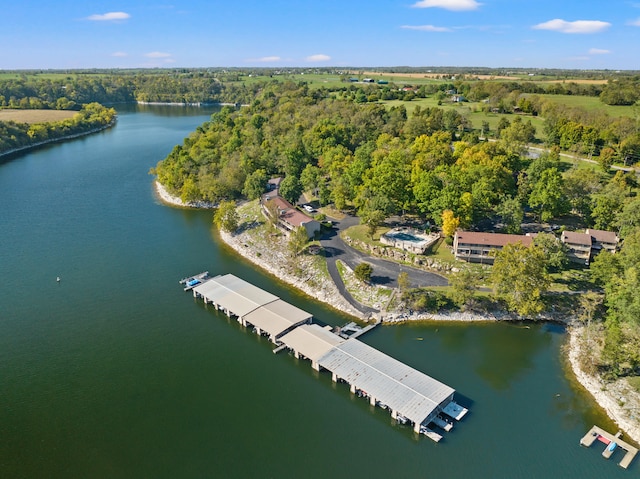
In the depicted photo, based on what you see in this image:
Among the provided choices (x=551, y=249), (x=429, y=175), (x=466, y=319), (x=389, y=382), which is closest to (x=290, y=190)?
(x=429, y=175)

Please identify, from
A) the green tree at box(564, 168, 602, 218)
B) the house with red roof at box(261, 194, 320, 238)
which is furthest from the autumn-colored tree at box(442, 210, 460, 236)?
the green tree at box(564, 168, 602, 218)

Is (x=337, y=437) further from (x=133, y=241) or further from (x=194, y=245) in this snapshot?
(x=133, y=241)

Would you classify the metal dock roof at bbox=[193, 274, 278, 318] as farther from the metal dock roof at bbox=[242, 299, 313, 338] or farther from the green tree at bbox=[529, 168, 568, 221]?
the green tree at bbox=[529, 168, 568, 221]

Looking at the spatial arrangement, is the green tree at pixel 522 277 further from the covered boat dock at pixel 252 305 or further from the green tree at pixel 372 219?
the covered boat dock at pixel 252 305

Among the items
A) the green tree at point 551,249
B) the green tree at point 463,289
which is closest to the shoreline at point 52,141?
the green tree at point 463,289

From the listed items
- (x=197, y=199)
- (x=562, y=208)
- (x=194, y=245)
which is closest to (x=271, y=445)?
(x=194, y=245)

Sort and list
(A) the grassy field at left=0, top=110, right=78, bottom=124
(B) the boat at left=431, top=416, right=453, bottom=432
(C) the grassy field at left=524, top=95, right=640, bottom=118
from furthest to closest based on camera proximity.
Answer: (A) the grassy field at left=0, top=110, right=78, bottom=124
(C) the grassy field at left=524, top=95, right=640, bottom=118
(B) the boat at left=431, top=416, right=453, bottom=432
